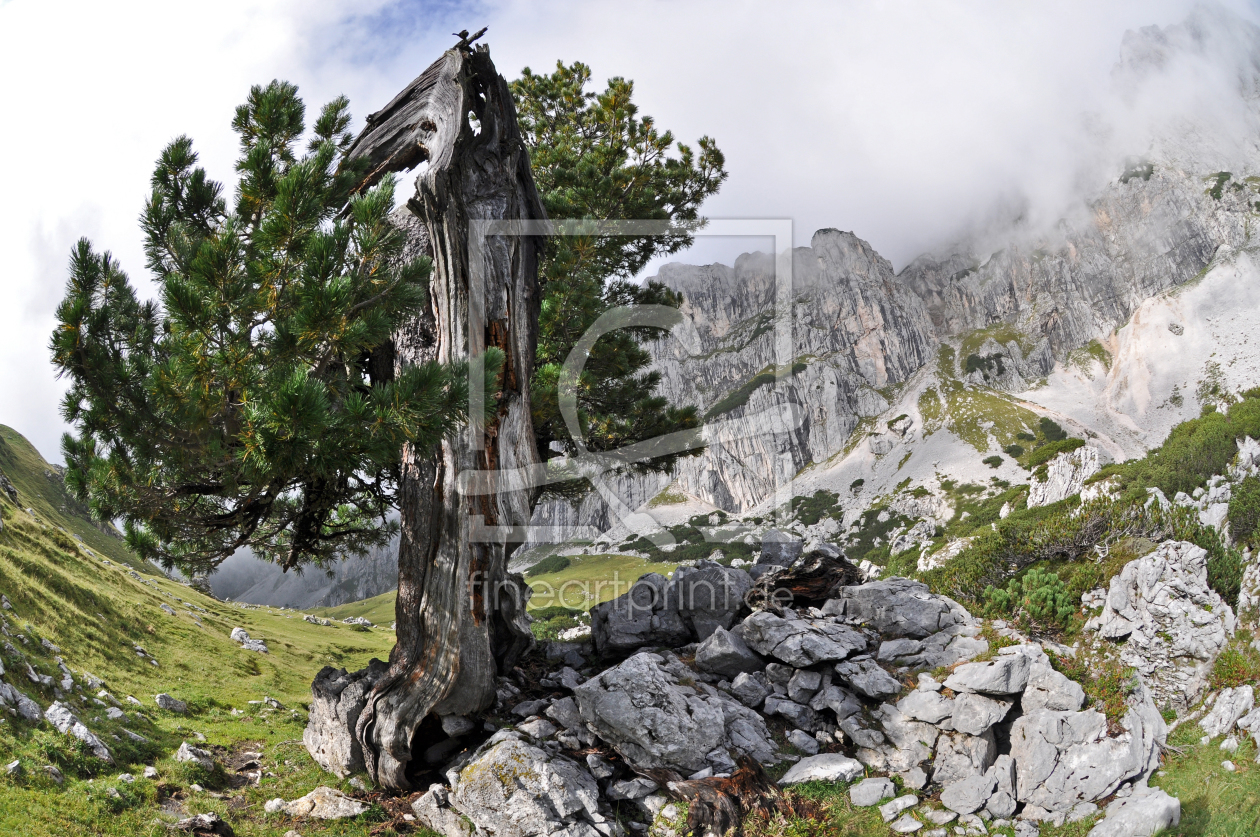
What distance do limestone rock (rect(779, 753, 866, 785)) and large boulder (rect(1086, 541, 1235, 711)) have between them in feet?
19.6

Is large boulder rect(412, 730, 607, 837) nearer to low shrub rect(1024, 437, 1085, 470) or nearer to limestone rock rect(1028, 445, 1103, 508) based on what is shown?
limestone rock rect(1028, 445, 1103, 508)

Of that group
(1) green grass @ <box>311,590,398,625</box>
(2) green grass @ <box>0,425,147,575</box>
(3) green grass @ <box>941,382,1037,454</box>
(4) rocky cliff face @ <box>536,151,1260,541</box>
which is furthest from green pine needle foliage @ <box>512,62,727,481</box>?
(3) green grass @ <box>941,382,1037,454</box>

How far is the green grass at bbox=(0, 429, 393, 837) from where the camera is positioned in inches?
309

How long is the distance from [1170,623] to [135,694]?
21.1m

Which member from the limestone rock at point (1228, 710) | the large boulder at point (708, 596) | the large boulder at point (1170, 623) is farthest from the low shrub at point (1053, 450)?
the large boulder at point (708, 596)

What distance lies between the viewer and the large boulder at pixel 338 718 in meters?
9.53

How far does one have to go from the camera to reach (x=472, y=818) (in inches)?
309

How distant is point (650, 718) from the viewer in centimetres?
872

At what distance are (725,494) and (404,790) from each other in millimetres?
163346

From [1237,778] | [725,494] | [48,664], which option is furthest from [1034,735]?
A: [725,494]

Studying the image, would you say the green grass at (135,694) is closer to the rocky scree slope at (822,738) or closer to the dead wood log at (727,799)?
the rocky scree slope at (822,738)

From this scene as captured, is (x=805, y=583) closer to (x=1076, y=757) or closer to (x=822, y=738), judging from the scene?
(x=822, y=738)

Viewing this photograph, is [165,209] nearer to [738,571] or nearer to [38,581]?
[738,571]

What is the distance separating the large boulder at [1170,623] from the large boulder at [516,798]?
9782mm
